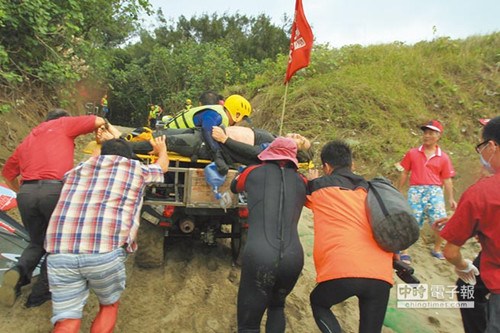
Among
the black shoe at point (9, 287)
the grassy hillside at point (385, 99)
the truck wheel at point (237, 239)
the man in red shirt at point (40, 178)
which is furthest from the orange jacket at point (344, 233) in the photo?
the grassy hillside at point (385, 99)

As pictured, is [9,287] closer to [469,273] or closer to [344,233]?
[344,233]

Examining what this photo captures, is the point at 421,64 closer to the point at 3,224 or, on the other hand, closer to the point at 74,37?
the point at 74,37

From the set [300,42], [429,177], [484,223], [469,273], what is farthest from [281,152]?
[300,42]

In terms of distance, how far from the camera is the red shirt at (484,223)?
218 centimetres

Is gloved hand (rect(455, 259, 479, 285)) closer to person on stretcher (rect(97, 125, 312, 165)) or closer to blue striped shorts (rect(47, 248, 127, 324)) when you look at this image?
person on stretcher (rect(97, 125, 312, 165))

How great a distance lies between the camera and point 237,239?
4.68 m

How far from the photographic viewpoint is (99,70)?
30.9 feet

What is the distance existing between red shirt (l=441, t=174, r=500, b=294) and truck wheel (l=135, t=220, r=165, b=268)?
2.81 metres

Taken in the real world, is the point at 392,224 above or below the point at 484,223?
below

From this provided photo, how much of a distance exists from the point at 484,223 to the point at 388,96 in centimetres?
807

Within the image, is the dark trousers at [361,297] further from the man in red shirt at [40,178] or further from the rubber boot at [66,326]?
the man in red shirt at [40,178]

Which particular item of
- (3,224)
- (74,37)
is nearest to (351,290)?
(3,224)

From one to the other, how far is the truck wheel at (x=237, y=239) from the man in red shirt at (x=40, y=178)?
6.04ft

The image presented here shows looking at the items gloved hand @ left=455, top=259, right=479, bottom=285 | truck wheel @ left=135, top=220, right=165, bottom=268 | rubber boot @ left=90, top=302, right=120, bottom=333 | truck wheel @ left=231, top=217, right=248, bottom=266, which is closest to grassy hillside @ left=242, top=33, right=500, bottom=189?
truck wheel @ left=231, top=217, right=248, bottom=266
